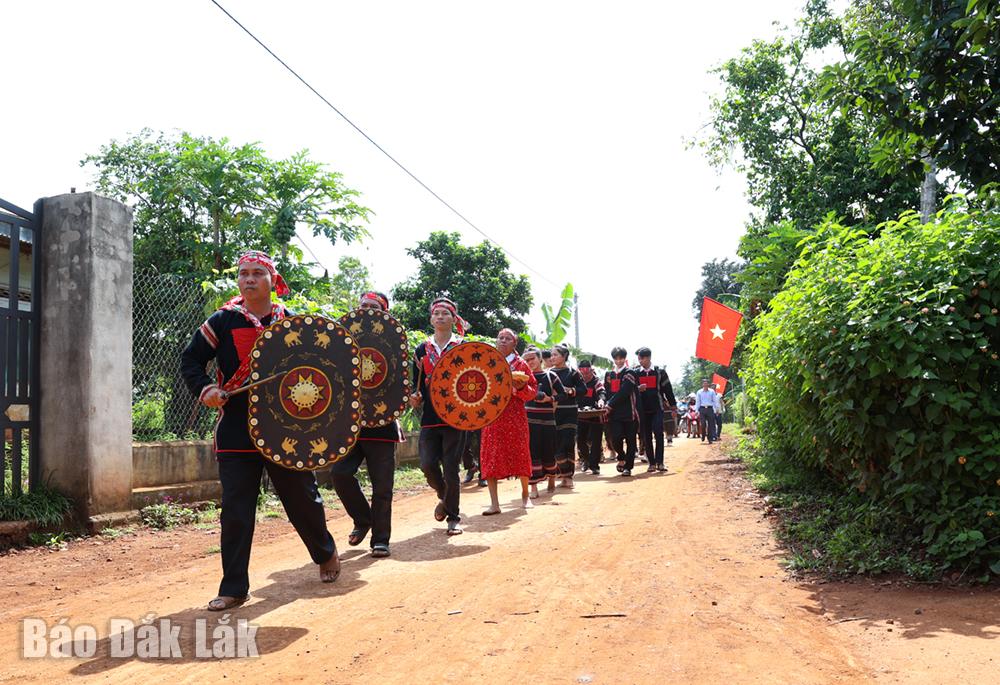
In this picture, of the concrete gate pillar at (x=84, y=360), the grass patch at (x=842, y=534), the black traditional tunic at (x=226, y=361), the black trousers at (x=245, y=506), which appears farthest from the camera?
the concrete gate pillar at (x=84, y=360)

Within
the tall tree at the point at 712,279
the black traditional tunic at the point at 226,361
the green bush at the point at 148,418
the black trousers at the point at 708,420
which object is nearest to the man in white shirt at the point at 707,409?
the black trousers at the point at 708,420

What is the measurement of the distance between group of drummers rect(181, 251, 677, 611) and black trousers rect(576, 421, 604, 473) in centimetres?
262

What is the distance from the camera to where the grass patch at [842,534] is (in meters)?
5.09

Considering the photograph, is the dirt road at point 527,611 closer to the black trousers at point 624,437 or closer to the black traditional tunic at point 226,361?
the black traditional tunic at point 226,361

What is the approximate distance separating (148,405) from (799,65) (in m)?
21.1

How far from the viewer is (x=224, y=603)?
446cm

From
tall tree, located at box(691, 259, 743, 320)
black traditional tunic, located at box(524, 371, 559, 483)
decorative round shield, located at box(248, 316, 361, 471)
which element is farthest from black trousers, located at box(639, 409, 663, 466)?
tall tree, located at box(691, 259, 743, 320)

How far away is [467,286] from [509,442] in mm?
23783

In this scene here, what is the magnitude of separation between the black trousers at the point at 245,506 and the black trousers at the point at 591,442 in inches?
379

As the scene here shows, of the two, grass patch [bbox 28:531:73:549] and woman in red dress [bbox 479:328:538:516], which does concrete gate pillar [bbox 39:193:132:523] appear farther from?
woman in red dress [bbox 479:328:538:516]

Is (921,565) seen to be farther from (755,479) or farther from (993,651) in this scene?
(755,479)

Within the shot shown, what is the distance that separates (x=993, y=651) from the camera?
3570mm

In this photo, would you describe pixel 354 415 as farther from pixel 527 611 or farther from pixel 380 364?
pixel 380 364

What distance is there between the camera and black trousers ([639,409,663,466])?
1345 centimetres
